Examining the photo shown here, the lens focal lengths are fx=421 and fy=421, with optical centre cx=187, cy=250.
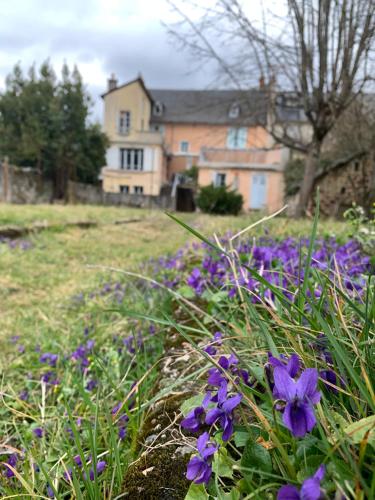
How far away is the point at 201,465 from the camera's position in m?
0.58

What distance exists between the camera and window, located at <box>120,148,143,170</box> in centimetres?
3136

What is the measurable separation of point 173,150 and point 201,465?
3562 cm

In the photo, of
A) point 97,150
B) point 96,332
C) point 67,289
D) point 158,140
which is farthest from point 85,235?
point 158,140

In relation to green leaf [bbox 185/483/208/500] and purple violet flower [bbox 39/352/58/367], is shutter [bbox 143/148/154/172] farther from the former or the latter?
green leaf [bbox 185/483/208/500]

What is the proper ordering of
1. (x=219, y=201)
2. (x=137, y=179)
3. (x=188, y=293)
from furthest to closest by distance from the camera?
(x=137, y=179), (x=219, y=201), (x=188, y=293)

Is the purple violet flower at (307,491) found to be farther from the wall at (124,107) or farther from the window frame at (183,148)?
the window frame at (183,148)

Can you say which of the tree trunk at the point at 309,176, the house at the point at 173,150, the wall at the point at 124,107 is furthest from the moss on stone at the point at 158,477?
the wall at the point at 124,107

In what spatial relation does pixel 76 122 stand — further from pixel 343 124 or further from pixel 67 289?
pixel 67 289

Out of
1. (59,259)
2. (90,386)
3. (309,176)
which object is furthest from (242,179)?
(90,386)

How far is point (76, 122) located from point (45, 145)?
2209mm

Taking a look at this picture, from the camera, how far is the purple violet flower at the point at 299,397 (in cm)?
47

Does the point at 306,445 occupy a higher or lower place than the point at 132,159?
lower

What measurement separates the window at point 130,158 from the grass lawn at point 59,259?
23.3 metres

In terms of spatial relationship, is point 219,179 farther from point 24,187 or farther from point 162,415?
point 162,415
